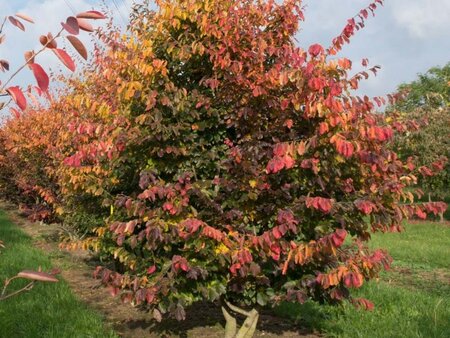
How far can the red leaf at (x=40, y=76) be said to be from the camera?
4.17ft

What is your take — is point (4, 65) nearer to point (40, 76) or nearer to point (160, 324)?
point (40, 76)

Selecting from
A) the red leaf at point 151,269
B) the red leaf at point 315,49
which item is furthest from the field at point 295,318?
the red leaf at point 315,49

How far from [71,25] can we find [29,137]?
42.3 ft

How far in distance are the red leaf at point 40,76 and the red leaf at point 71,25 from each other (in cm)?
13

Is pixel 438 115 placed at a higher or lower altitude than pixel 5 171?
higher

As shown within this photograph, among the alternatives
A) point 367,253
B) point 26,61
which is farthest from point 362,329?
point 26,61

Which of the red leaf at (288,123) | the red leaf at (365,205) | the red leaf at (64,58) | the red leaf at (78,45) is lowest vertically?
the red leaf at (365,205)

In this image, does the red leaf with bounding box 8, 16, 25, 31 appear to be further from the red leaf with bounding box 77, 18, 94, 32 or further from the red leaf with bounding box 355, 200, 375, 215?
the red leaf with bounding box 355, 200, 375, 215

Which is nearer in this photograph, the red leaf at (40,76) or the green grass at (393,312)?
the red leaf at (40,76)

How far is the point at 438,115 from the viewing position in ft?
76.6

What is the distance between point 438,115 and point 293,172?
72.0 ft

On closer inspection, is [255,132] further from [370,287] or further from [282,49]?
[370,287]

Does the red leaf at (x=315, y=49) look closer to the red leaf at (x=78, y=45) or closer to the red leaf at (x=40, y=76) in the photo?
the red leaf at (x=78, y=45)

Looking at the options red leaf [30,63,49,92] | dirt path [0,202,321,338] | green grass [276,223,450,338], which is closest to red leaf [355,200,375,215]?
green grass [276,223,450,338]
